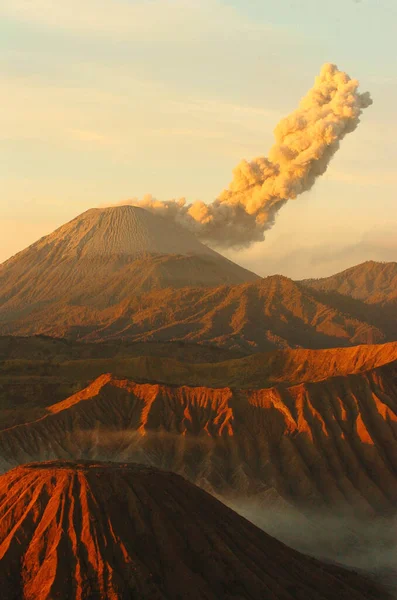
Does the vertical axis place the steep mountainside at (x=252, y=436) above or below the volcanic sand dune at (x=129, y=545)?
above

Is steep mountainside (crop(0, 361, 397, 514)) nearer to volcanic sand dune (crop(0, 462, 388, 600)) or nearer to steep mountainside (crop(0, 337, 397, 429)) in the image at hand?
steep mountainside (crop(0, 337, 397, 429))

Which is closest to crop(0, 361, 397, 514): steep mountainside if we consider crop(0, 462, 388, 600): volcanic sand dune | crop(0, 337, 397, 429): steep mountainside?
crop(0, 337, 397, 429): steep mountainside

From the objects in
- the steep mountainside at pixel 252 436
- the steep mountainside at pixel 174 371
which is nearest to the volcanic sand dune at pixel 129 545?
the steep mountainside at pixel 252 436

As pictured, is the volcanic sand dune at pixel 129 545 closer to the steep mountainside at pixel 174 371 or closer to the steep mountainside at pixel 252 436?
the steep mountainside at pixel 252 436

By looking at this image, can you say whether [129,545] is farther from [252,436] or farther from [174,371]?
[174,371]

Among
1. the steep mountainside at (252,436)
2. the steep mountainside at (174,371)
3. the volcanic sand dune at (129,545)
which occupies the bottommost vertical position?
the volcanic sand dune at (129,545)

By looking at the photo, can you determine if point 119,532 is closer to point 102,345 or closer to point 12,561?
point 12,561

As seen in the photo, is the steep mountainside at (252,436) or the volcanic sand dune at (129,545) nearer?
the volcanic sand dune at (129,545)

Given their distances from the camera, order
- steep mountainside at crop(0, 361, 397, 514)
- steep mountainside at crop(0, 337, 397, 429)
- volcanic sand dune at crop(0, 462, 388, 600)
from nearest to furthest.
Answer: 1. volcanic sand dune at crop(0, 462, 388, 600)
2. steep mountainside at crop(0, 361, 397, 514)
3. steep mountainside at crop(0, 337, 397, 429)
